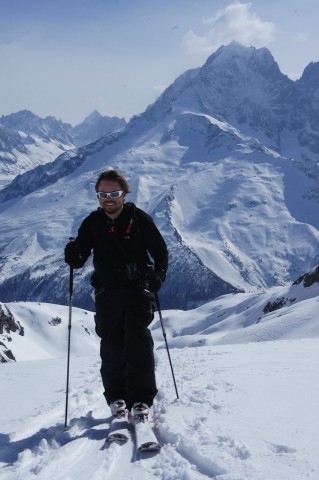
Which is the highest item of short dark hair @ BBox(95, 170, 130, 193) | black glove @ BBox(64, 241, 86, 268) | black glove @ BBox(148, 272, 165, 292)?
short dark hair @ BBox(95, 170, 130, 193)

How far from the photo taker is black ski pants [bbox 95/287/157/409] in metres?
7.62

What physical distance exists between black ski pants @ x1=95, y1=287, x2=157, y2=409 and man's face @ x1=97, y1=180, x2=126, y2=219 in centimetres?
110

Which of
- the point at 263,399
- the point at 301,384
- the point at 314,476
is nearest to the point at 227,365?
the point at 301,384

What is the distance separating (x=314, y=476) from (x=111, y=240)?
417cm

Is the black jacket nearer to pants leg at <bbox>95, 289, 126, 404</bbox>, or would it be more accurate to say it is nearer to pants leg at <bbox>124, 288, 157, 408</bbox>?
pants leg at <bbox>95, 289, 126, 404</bbox>

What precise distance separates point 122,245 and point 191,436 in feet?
9.04

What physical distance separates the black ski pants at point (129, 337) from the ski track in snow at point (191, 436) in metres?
0.48

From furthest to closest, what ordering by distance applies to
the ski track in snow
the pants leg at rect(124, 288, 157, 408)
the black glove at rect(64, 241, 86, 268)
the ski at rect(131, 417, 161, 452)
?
the black glove at rect(64, 241, 86, 268) → the pants leg at rect(124, 288, 157, 408) → the ski at rect(131, 417, 161, 452) → the ski track in snow

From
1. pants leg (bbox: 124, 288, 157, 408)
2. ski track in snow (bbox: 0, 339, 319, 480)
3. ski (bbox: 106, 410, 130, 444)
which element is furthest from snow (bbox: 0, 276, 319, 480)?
pants leg (bbox: 124, 288, 157, 408)

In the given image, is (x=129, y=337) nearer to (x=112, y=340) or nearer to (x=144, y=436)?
(x=112, y=340)

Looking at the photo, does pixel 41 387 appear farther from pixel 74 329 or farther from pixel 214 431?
pixel 74 329

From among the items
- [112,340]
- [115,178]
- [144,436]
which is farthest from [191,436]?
[115,178]

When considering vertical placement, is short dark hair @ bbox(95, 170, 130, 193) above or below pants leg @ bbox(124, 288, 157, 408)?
above

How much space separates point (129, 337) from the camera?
7625 mm
